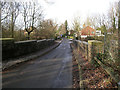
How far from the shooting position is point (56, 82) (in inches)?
160

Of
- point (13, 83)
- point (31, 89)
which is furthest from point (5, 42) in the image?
point (31, 89)

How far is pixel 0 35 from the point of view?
10.5 m

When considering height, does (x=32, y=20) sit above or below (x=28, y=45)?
above

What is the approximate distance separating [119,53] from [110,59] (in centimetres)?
66

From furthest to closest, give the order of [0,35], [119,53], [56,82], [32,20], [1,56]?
1. [32,20]
2. [0,35]
3. [1,56]
4. [56,82]
5. [119,53]

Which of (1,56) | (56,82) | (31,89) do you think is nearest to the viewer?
(31,89)

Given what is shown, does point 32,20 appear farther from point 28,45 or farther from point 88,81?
point 88,81

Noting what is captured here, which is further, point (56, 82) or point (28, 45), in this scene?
point (28, 45)

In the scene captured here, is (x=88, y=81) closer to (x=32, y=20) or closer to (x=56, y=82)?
(x=56, y=82)

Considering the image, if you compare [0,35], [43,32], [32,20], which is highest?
[32,20]

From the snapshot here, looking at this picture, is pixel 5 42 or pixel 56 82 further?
pixel 5 42

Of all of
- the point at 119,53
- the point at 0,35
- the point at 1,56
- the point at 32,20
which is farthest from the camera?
the point at 32,20

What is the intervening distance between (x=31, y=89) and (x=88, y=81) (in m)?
2.17

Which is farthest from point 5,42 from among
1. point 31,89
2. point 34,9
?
point 34,9
